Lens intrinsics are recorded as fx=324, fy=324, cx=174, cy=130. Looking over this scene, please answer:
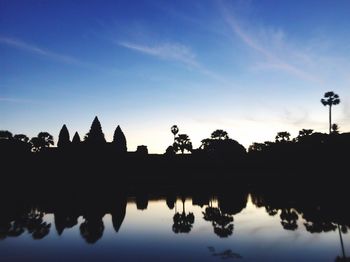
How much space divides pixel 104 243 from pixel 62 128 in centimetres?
7861

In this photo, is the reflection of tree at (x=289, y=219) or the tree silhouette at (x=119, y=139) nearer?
the reflection of tree at (x=289, y=219)

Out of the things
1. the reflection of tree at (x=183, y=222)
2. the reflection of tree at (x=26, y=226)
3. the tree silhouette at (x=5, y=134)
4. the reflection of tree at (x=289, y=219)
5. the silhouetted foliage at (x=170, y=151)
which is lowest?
the reflection of tree at (x=26, y=226)

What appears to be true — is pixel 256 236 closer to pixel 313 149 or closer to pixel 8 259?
pixel 8 259

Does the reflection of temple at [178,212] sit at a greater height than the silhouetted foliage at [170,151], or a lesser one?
lesser

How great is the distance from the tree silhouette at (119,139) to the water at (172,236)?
57.9m

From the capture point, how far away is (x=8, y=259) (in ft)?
53.5

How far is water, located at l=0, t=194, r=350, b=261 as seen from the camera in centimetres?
1669

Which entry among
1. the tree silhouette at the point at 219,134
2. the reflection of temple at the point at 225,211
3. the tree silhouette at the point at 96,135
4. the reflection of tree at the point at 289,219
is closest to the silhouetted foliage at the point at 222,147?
the tree silhouette at the point at 219,134

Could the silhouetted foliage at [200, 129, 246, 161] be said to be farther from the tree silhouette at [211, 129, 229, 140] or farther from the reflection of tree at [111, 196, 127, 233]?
the reflection of tree at [111, 196, 127, 233]

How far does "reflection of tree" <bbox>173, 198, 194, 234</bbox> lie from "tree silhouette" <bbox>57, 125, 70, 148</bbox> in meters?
67.1

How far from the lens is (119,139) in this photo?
3637 inches

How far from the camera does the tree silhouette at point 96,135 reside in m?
83.4

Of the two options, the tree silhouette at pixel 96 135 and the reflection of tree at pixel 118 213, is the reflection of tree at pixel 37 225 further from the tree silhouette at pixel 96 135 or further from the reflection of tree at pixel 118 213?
the tree silhouette at pixel 96 135

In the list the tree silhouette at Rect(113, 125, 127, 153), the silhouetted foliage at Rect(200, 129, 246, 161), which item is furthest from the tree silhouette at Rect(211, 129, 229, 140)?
the tree silhouette at Rect(113, 125, 127, 153)
